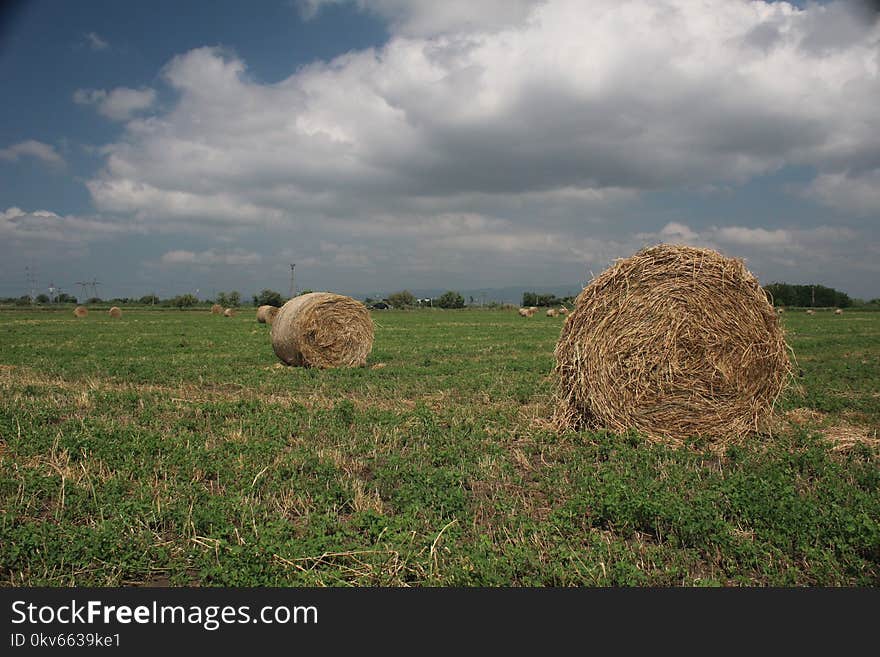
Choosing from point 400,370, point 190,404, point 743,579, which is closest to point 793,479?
point 743,579

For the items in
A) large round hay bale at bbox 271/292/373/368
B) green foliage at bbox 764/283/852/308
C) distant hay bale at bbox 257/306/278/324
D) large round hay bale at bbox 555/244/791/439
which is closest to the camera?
large round hay bale at bbox 555/244/791/439

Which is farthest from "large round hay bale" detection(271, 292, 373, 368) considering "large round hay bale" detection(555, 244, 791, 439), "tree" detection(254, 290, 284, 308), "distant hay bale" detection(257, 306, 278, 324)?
"tree" detection(254, 290, 284, 308)

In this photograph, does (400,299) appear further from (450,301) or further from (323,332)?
(323,332)

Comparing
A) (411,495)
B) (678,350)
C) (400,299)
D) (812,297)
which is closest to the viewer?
(411,495)

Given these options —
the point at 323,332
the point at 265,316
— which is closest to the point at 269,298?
the point at 265,316

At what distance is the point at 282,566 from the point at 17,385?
10458 mm

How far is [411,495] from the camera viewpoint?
215 inches

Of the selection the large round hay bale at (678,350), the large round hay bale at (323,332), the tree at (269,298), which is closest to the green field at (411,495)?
the large round hay bale at (678,350)

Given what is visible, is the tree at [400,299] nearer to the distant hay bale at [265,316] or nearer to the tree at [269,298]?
the tree at [269,298]

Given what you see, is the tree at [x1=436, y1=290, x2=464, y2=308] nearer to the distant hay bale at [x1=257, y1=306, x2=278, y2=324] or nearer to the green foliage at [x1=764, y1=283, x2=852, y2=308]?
the green foliage at [x1=764, y1=283, x2=852, y2=308]

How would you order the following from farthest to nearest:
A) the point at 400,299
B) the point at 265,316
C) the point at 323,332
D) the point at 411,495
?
the point at 400,299
the point at 265,316
the point at 323,332
the point at 411,495

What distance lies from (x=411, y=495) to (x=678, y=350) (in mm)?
4902

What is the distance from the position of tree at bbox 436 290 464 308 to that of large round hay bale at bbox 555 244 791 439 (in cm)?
8707

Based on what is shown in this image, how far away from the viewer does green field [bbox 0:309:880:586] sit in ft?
13.5
